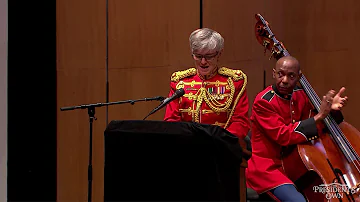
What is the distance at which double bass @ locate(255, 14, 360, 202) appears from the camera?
2.13 meters

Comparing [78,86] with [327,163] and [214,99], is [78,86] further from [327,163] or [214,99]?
[327,163]

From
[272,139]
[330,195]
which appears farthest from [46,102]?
[330,195]

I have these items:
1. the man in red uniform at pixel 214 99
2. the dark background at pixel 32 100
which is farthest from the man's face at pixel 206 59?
the dark background at pixel 32 100

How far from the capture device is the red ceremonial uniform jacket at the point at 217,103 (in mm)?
2535

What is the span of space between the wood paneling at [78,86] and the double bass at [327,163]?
7.35ft

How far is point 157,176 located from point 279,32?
188 centimetres

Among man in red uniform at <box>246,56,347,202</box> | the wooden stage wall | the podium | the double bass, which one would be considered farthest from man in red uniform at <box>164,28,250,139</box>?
the wooden stage wall

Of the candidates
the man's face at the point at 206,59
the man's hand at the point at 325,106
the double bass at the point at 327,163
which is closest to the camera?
the double bass at the point at 327,163

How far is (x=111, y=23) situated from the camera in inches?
166

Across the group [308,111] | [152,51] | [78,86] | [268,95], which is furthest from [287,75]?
[78,86]

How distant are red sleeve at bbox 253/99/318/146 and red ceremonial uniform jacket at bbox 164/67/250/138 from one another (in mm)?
77

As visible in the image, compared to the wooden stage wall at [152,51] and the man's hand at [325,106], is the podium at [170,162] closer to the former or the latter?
the man's hand at [325,106]

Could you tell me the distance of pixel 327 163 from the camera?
222cm

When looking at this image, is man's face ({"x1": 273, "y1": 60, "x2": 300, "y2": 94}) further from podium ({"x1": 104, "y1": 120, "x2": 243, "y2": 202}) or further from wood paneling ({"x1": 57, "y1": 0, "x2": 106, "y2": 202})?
wood paneling ({"x1": 57, "y1": 0, "x2": 106, "y2": 202})
